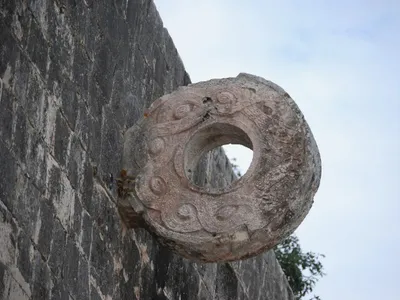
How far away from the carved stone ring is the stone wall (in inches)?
6.7

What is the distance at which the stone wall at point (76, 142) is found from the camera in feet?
23.8

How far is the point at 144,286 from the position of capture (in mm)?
9117

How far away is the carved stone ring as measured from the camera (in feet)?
28.5

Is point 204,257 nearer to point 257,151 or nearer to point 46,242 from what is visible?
point 257,151

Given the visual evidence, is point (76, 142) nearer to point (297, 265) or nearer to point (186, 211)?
point (186, 211)

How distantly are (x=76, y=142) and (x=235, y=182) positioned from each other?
A: 107cm

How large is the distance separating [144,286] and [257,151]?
3.32 ft

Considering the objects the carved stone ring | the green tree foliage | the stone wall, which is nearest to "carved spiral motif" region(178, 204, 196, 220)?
the carved stone ring

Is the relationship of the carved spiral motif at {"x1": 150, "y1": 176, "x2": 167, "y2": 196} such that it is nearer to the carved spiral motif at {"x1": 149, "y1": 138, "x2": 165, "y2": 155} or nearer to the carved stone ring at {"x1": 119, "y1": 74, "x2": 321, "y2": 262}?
the carved stone ring at {"x1": 119, "y1": 74, "x2": 321, "y2": 262}

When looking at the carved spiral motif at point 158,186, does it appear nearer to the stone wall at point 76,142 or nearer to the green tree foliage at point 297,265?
the stone wall at point 76,142

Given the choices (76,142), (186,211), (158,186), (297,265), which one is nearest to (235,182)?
(186,211)

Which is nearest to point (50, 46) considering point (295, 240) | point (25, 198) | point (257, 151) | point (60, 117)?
point (60, 117)

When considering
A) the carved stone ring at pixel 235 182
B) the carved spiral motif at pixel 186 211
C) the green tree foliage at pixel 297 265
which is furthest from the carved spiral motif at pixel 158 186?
the green tree foliage at pixel 297 265

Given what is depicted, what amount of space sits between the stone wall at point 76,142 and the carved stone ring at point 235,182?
17cm
